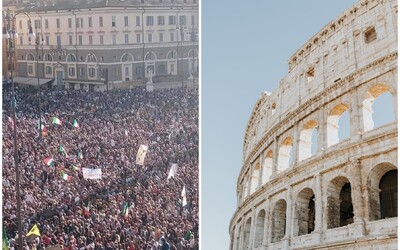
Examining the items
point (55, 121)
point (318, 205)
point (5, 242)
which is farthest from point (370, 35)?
point (5, 242)

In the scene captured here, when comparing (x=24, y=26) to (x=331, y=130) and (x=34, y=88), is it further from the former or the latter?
(x=331, y=130)

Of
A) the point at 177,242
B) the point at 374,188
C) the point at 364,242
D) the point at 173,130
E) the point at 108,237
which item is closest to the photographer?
the point at 364,242

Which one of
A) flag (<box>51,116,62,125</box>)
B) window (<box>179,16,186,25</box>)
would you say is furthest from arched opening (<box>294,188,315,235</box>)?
flag (<box>51,116,62,125</box>)

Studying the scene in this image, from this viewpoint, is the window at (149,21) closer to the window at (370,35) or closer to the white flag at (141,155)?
the white flag at (141,155)

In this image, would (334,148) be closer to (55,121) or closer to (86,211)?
(86,211)

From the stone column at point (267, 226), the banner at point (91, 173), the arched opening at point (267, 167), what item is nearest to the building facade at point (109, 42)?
the banner at point (91, 173)

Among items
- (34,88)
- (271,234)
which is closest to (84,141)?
(34,88)
